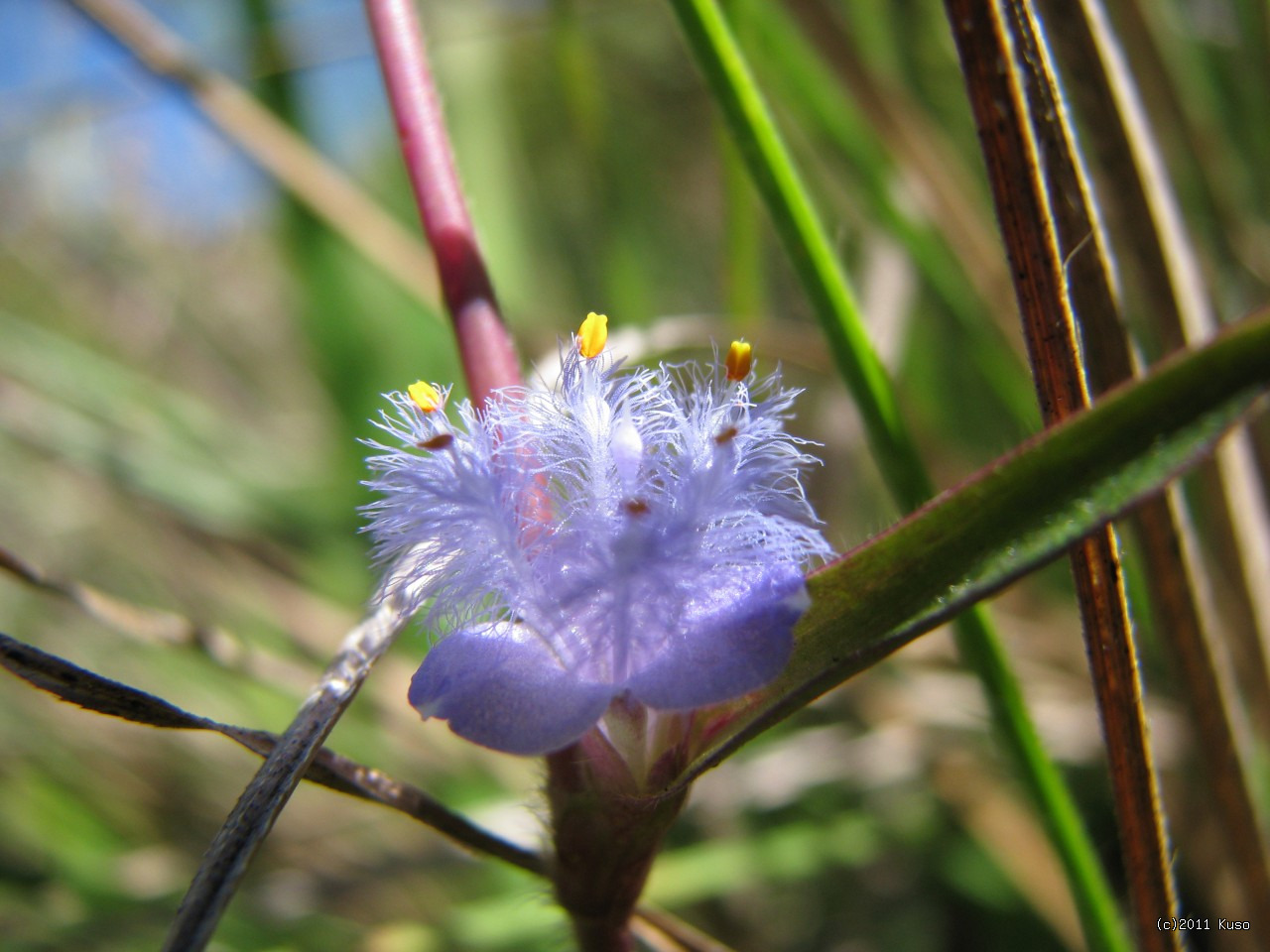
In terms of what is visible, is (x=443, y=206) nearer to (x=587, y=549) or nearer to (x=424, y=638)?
(x=587, y=549)

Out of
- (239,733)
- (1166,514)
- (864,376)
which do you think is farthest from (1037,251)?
(239,733)

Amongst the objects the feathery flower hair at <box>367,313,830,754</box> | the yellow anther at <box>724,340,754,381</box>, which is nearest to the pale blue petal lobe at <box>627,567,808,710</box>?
the feathery flower hair at <box>367,313,830,754</box>

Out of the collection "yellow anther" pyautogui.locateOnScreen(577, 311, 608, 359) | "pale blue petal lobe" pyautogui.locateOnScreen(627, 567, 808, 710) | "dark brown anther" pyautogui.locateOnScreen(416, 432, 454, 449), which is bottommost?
"pale blue petal lobe" pyautogui.locateOnScreen(627, 567, 808, 710)

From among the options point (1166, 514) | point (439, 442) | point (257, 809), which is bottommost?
point (257, 809)

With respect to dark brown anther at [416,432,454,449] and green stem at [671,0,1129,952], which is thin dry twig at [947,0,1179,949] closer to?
green stem at [671,0,1129,952]

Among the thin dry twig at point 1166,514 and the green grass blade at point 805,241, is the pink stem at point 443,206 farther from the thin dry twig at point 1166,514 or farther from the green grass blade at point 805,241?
the thin dry twig at point 1166,514

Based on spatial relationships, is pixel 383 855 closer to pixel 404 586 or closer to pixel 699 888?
pixel 699 888
